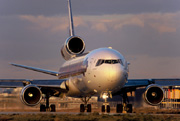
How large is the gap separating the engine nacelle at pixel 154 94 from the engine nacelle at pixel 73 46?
10106mm

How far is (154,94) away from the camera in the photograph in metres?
39.0

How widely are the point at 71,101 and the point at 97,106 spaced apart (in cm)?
406

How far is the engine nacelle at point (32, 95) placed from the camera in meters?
39.2

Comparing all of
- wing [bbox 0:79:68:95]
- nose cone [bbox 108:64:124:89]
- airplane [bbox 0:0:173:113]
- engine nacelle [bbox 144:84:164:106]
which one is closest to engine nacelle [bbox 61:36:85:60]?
airplane [bbox 0:0:173:113]

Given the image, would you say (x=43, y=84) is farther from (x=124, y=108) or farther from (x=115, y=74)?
(x=115, y=74)

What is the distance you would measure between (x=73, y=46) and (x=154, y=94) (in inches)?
468

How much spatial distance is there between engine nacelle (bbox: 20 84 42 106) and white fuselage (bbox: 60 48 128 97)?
3.37 m

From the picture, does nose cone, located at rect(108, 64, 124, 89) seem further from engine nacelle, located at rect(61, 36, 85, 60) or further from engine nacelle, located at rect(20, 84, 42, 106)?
engine nacelle, located at rect(61, 36, 85, 60)

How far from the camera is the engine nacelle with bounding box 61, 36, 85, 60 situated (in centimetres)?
4684

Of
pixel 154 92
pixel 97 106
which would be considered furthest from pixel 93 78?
pixel 97 106

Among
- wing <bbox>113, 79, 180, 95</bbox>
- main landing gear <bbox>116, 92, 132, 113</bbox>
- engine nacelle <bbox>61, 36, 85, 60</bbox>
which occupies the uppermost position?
engine nacelle <bbox>61, 36, 85, 60</bbox>

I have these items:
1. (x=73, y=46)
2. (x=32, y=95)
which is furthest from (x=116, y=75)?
(x=73, y=46)

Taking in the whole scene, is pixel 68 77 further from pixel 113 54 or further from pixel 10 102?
pixel 10 102

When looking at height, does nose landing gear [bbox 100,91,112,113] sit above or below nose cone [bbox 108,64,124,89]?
below
